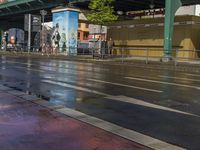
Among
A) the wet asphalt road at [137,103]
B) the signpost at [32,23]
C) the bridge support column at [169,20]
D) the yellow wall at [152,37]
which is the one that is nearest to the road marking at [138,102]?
the wet asphalt road at [137,103]

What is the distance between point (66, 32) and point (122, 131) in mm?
38980

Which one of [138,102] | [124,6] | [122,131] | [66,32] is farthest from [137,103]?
[124,6]

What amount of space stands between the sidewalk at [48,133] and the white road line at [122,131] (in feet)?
0.52

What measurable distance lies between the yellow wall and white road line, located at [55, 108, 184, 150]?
2634 centimetres

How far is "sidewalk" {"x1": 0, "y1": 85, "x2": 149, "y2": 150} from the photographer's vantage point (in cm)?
650

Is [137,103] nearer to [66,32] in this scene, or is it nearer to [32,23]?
[66,32]

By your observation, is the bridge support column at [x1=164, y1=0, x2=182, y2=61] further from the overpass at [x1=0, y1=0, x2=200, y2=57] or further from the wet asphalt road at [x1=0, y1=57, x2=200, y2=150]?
the wet asphalt road at [x1=0, y1=57, x2=200, y2=150]

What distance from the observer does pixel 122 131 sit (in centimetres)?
761

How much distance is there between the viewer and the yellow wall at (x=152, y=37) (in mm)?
38156

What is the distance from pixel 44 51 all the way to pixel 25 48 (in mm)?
9734

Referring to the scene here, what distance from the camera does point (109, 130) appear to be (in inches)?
301

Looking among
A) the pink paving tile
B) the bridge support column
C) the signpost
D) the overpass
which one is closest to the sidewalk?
the pink paving tile

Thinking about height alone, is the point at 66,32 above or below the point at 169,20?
below

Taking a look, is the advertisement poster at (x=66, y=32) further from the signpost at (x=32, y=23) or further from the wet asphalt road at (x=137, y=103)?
the wet asphalt road at (x=137, y=103)
